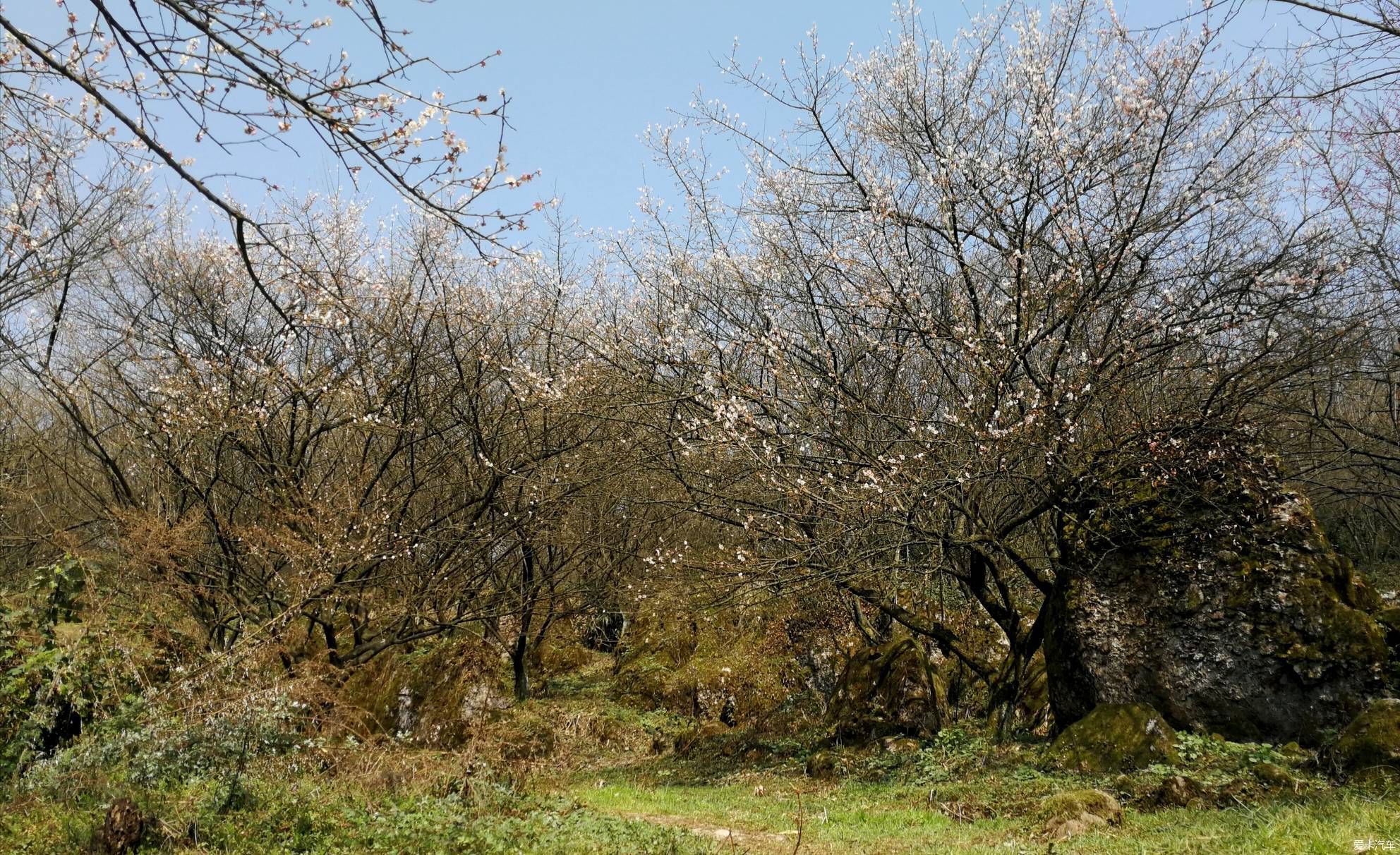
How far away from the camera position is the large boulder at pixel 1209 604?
272 inches

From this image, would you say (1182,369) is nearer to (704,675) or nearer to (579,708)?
(704,675)

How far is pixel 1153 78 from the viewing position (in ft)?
Result: 26.1

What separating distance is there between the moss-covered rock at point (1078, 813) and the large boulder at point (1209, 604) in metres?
2.24

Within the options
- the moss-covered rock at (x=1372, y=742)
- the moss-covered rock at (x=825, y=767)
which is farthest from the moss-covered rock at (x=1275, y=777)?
the moss-covered rock at (x=825, y=767)

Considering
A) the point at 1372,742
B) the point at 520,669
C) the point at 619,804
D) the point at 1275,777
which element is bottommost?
the point at 619,804

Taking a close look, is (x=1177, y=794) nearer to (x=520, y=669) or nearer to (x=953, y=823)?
(x=953, y=823)

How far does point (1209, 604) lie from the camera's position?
739cm

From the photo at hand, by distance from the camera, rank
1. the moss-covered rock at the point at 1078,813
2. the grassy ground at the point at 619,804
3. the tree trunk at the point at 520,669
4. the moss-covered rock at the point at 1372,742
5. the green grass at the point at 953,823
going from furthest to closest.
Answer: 1. the tree trunk at the point at 520,669
2. the moss-covered rock at the point at 1372,742
3. the moss-covered rock at the point at 1078,813
4. the grassy ground at the point at 619,804
5. the green grass at the point at 953,823

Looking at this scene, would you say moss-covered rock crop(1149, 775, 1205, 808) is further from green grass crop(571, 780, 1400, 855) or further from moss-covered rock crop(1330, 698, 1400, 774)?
moss-covered rock crop(1330, 698, 1400, 774)

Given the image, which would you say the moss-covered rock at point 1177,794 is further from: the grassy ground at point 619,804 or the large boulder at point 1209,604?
the large boulder at point 1209,604

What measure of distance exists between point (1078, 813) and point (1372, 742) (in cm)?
211

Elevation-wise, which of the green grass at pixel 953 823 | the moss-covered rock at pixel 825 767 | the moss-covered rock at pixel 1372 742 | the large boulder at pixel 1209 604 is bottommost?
the moss-covered rock at pixel 825 767

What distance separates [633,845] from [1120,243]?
6.68 meters

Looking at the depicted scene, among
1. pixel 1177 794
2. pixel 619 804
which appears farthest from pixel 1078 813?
pixel 619 804
